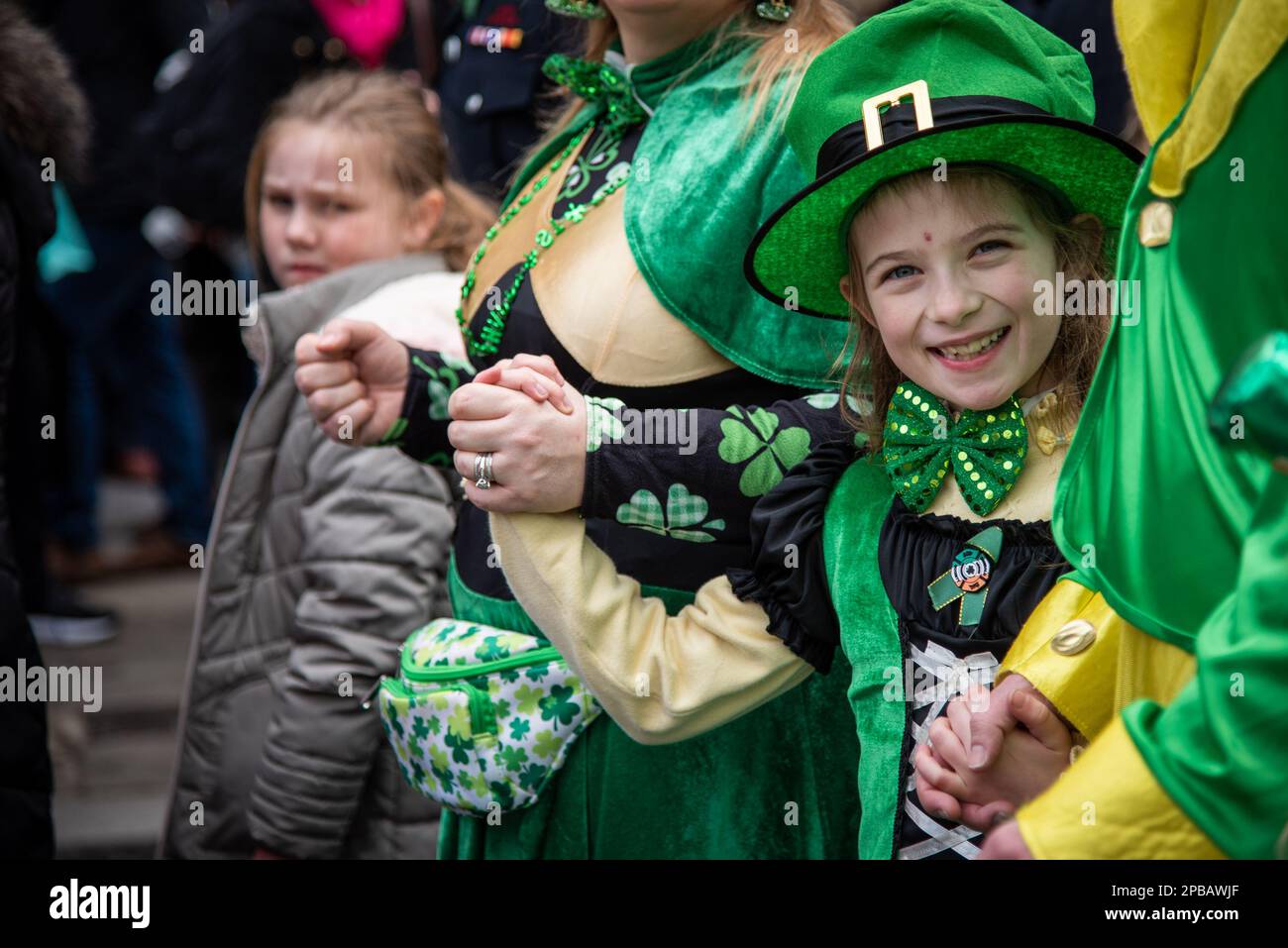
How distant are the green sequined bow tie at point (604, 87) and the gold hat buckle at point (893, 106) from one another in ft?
1.88

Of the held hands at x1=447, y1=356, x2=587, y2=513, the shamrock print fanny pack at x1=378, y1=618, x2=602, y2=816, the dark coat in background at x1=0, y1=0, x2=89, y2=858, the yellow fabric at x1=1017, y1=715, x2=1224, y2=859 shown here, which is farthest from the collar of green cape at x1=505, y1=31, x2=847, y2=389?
the dark coat in background at x1=0, y1=0, x2=89, y2=858

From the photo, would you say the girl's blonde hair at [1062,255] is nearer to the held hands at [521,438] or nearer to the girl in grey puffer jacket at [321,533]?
the held hands at [521,438]

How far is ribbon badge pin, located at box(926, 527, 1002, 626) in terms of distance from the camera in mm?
1763

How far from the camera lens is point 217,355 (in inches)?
269

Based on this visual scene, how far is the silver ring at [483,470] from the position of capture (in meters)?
1.93

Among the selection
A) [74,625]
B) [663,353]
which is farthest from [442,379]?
[74,625]

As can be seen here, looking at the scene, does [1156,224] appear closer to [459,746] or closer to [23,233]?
[459,746]

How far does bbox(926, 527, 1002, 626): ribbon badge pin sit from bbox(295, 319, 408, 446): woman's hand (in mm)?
960

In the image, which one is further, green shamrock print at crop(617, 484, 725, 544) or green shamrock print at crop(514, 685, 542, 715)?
A: green shamrock print at crop(514, 685, 542, 715)

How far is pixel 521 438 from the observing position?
1.92 metres

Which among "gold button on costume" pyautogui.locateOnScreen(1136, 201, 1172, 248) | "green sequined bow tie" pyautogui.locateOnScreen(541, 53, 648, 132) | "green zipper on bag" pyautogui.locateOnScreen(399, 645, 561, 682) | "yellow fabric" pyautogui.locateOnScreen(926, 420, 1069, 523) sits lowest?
"green zipper on bag" pyautogui.locateOnScreen(399, 645, 561, 682)

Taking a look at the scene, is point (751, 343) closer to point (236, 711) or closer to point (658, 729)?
point (658, 729)

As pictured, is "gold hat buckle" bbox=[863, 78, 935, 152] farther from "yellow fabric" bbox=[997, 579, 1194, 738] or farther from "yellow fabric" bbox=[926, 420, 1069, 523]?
"yellow fabric" bbox=[997, 579, 1194, 738]

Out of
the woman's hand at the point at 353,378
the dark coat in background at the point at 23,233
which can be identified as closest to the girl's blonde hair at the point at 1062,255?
the woman's hand at the point at 353,378
